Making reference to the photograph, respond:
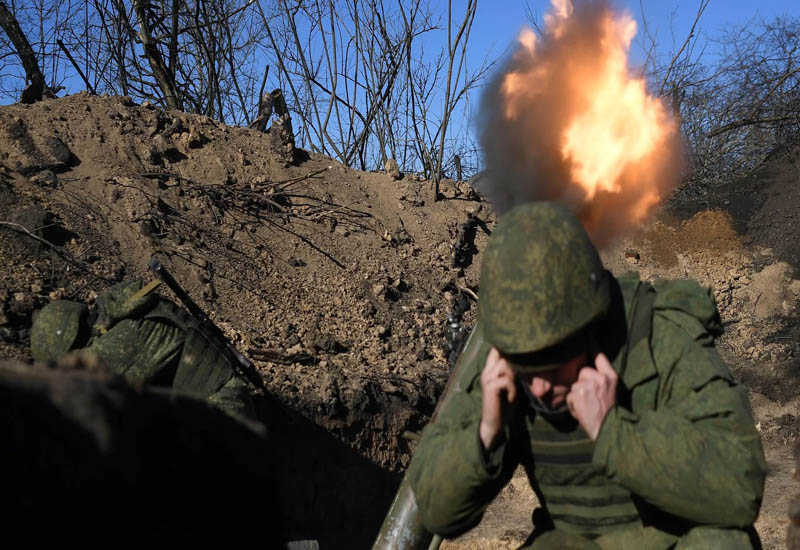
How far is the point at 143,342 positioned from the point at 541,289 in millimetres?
3549

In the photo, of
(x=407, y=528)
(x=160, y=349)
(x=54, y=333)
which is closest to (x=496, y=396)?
(x=407, y=528)

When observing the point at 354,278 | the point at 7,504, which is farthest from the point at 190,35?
the point at 7,504

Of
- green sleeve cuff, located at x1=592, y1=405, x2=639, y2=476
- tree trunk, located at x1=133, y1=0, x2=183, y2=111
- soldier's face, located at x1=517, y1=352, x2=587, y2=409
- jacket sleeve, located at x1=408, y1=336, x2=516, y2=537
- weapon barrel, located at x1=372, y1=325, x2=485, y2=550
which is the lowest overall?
weapon barrel, located at x1=372, y1=325, x2=485, y2=550

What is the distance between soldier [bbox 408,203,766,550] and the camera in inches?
83.7

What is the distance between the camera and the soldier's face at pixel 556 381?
2.22 metres

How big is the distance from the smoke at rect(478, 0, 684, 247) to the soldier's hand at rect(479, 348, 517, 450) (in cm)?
180

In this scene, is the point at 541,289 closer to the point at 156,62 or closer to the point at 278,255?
the point at 278,255

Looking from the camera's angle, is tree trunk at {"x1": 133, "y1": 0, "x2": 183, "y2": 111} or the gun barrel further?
tree trunk at {"x1": 133, "y1": 0, "x2": 183, "y2": 111}

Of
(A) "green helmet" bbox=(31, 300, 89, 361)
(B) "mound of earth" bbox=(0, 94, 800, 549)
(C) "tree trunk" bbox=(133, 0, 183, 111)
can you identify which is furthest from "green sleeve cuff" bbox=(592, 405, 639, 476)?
(C) "tree trunk" bbox=(133, 0, 183, 111)

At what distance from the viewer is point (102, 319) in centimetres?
512

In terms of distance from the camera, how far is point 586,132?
13.1ft

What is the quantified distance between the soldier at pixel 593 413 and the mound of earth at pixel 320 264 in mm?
3613

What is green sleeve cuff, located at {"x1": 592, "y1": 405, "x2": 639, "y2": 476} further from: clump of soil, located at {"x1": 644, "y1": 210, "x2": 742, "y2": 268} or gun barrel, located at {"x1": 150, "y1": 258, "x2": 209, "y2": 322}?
clump of soil, located at {"x1": 644, "y1": 210, "x2": 742, "y2": 268}

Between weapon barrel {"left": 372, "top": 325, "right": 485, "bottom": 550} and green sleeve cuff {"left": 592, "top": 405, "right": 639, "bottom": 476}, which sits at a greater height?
green sleeve cuff {"left": 592, "top": 405, "right": 639, "bottom": 476}
